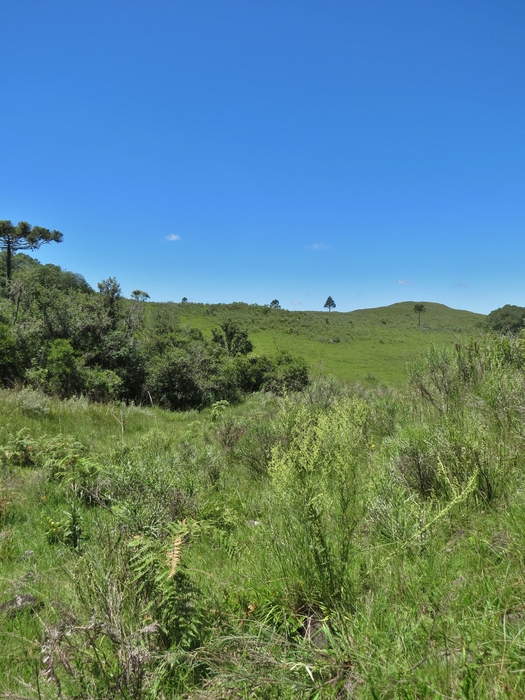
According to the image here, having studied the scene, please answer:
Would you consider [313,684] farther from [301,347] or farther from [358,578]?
[301,347]

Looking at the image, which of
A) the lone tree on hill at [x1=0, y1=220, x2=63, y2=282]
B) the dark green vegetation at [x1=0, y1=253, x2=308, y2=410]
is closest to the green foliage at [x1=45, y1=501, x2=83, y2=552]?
the dark green vegetation at [x1=0, y1=253, x2=308, y2=410]

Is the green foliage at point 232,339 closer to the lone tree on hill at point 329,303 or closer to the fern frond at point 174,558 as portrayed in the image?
the fern frond at point 174,558

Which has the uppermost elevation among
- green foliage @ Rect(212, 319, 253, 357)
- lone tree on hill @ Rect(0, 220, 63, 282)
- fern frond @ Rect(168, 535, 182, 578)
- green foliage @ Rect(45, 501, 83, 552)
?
lone tree on hill @ Rect(0, 220, 63, 282)

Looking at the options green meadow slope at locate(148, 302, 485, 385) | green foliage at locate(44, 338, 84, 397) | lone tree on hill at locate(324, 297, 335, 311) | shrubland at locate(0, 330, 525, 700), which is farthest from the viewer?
lone tree on hill at locate(324, 297, 335, 311)

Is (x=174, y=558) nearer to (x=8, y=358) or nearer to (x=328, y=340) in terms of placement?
(x=8, y=358)

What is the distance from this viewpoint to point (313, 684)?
1548 millimetres

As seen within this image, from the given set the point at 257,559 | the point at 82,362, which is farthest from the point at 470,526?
the point at 82,362

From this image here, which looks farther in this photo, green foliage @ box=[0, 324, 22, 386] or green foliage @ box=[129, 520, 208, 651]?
green foliage @ box=[0, 324, 22, 386]

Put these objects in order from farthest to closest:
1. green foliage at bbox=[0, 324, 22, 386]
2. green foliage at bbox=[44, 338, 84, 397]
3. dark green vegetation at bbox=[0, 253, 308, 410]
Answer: dark green vegetation at bbox=[0, 253, 308, 410] < green foliage at bbox=[44, 338, 84, 397] < green foliage at bbox=[0, 324, 22, 386]

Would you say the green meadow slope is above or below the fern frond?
Answer: above

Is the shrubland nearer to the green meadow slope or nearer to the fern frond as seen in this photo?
the fern frond

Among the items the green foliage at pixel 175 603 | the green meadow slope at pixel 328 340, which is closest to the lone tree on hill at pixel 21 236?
the green meadow slope at pixel 328 340

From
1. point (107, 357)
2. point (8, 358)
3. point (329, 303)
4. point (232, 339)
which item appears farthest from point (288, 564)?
point (329, 303)

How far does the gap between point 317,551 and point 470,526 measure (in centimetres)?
130
